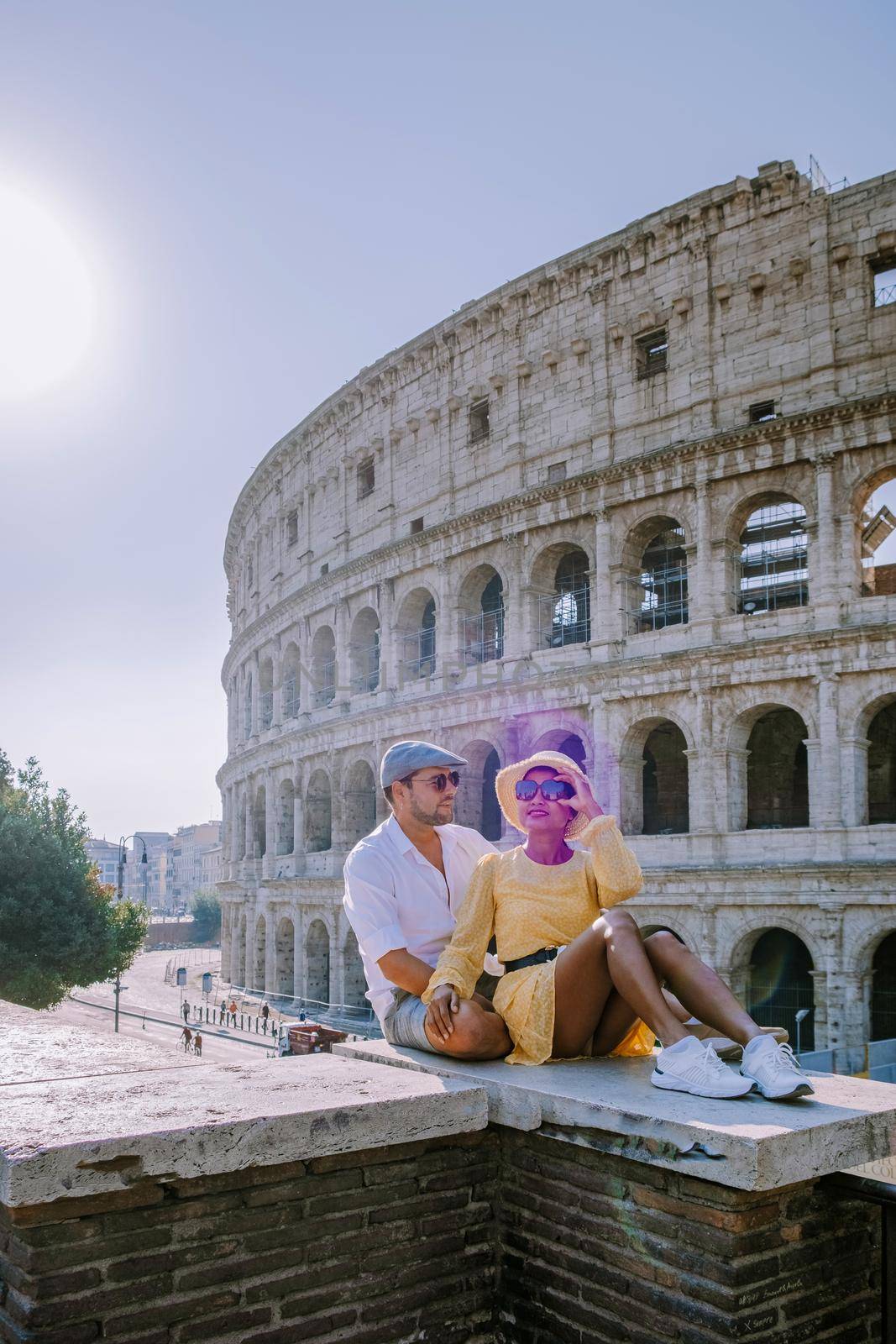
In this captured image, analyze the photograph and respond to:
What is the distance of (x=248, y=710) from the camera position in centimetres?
3659

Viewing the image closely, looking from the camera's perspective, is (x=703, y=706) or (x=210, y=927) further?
(x=210, y=927)

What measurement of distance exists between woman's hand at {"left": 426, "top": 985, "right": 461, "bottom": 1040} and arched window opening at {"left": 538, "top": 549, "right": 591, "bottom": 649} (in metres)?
19.5

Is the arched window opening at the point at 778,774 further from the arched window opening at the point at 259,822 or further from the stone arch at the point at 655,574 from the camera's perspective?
the arched window opening at the point at 259,822

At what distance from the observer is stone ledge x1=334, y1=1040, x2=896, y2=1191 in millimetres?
2699

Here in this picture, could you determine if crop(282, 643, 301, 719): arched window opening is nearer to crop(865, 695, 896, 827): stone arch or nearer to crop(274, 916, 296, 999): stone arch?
crop(274, 916, 296, 999): stone arch

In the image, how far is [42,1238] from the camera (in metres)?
2.48

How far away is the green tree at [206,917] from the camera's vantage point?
276 feet

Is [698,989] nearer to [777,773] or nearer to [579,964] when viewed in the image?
[579,964]

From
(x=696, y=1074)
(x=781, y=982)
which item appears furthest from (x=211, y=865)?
(x=696, y=1074)

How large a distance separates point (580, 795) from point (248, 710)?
33.3 meters

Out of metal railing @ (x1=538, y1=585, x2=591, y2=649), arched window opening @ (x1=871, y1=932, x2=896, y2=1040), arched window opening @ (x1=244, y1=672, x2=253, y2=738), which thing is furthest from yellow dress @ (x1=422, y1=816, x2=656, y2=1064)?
arched window opening @ (x1=244, y1=672, x2=253, y2=738)

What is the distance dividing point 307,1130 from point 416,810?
174 centimetres

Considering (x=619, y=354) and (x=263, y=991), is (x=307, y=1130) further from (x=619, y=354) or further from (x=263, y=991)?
(x=263, y=991)

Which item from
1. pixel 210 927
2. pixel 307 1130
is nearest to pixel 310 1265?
pixel 307 1130
